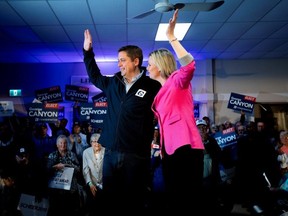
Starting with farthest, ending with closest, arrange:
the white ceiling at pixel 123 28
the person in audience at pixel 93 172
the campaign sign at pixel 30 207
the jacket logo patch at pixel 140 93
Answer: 1. the white ceiling at pixel 123 28
2. the person in audience at pixel 93 172
3. the campaign sign at pixel 30 207
4. the jacket logo patch at pixel 140 93

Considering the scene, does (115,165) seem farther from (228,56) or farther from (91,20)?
(228,56)

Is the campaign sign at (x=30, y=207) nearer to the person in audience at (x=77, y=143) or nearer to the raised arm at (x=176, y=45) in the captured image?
the person in audience at (x=77, y=143)

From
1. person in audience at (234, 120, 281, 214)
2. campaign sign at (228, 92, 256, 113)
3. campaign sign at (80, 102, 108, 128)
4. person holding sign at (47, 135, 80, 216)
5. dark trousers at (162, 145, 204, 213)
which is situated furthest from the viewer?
campaign sign at (228, 92, 256, 113)

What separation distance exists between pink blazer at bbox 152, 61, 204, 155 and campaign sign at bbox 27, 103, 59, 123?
515cm

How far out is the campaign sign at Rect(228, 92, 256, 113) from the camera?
8.40 m

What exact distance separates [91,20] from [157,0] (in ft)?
7.81

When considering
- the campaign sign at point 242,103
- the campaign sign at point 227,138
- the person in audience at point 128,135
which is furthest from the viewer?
the campaign sign at point 242,103

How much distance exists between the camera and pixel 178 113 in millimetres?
1622

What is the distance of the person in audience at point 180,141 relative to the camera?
61.0 inches

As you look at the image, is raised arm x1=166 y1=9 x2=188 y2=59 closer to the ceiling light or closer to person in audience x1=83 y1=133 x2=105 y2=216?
person in audience x1=83 y1=133 x2=105 y2=216

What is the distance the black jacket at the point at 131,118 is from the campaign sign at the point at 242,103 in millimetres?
7158

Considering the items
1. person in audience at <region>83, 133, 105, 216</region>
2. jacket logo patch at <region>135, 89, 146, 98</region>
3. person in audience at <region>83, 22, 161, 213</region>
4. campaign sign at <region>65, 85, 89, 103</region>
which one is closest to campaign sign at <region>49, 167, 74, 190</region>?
person in audience at <region>83, 133, 105, 216</region>

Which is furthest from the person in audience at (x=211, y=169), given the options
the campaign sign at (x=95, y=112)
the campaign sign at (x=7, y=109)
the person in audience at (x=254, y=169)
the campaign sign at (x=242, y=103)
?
the campaign sign at (x=7, y=109)

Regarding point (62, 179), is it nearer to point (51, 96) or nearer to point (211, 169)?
point (211, 169)
